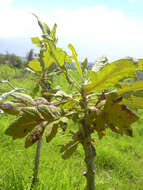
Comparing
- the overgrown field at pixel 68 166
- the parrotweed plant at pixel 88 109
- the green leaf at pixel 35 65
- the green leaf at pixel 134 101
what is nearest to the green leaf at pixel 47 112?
the parrotweed plant at pixel 88 109

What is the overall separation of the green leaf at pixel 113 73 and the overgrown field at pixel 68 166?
1.07 m

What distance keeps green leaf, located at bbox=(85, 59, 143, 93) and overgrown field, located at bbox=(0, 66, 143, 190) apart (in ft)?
3.51

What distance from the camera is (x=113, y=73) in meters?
0.57

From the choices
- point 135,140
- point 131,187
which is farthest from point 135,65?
point 135,140

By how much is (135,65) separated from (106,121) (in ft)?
0.55

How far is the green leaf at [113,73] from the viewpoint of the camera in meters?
0.53

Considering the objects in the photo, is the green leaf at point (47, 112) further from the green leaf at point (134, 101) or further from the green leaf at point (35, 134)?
the green leaf at point (134, 101)

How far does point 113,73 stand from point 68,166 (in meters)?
2.37

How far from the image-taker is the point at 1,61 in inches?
1119

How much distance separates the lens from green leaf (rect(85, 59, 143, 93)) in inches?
21.0

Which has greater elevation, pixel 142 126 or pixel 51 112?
pixel 142 126

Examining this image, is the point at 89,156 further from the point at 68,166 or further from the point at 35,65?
the point at 68,166

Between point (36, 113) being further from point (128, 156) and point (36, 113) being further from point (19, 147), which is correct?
point (128, 156)

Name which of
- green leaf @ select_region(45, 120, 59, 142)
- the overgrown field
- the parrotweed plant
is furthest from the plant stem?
the overgrown field
